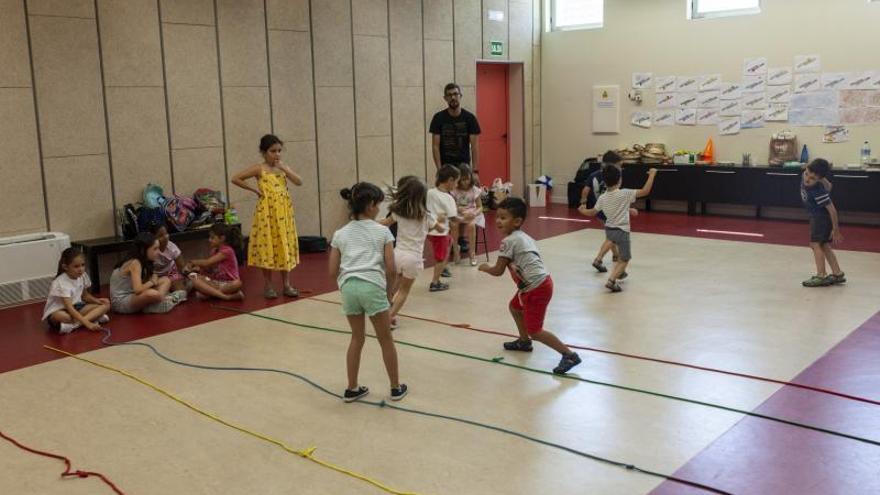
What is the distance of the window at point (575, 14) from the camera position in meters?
12.8

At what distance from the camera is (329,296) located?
24.0 feet

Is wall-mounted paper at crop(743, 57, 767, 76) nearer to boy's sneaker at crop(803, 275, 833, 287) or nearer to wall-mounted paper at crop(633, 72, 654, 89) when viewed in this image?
wall-mounted paper at crop(633, 72, 654, 89)

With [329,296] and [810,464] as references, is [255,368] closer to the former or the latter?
[329,296]

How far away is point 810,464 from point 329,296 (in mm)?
4507

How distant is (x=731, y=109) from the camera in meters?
11.5

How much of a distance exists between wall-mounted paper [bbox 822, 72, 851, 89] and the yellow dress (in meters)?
7.51

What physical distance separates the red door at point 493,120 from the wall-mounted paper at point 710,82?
3.12m

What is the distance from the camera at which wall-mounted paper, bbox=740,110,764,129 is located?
444 inches

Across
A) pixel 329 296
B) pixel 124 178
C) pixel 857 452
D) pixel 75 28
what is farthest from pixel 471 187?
pixel 857 452

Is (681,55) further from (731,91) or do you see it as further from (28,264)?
(28,264)

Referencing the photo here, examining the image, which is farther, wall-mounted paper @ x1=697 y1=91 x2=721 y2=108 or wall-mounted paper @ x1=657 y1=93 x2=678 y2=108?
wall-mounted paper @ x1=657 y1=93 x2=678 y2=108

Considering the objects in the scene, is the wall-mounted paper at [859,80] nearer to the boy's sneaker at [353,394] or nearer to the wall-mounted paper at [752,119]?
the wall-mounted paper at [752,119]

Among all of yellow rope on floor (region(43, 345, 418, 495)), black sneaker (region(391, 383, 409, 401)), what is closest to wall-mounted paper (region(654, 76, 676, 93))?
black sneaker (region(391, 383, 409, 401))

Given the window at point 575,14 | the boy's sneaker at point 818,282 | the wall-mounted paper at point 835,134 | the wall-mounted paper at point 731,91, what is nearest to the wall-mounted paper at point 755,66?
the wall-mounted paper at point 731,91
